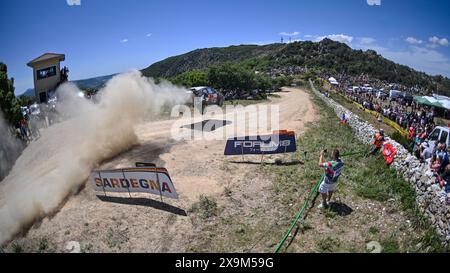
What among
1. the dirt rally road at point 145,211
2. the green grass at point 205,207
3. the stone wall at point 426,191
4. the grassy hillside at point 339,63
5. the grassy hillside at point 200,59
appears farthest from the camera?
the grassy hillside at point 200,59

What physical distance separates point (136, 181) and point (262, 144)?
7.11 m

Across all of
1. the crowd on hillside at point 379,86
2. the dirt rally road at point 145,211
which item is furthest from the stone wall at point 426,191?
the crowd on hillside at point 379,86

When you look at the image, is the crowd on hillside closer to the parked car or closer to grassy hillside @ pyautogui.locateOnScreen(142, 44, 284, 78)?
the parked car

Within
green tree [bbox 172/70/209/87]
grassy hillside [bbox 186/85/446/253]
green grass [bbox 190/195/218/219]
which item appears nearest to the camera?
grassy hillside [bbox 186/85/446/253]

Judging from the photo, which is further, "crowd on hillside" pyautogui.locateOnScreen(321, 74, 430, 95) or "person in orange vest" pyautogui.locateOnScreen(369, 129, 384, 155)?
"crowd on hillside" pyautogui.locateOnScreen(321, 74, 430, 95)

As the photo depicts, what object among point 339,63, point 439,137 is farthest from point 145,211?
point 339,63

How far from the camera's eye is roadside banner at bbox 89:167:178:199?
34.6ft

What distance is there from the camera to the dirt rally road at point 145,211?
870 cm

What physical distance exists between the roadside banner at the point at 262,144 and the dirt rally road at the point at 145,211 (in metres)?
0.50

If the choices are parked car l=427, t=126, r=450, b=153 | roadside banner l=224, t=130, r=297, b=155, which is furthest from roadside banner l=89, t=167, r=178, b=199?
parked car l=427, t=126, r=450, b=153

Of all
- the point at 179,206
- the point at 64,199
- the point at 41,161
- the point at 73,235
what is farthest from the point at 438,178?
the point at 41,161

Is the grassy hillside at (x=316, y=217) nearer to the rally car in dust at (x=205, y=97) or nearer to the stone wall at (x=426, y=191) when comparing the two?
the stone wall at (x=426, y=191)

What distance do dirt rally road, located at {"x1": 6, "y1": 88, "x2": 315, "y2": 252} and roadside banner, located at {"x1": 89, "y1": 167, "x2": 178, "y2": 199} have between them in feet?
1.21

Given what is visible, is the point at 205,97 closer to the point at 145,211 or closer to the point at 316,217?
the point at 145,211
